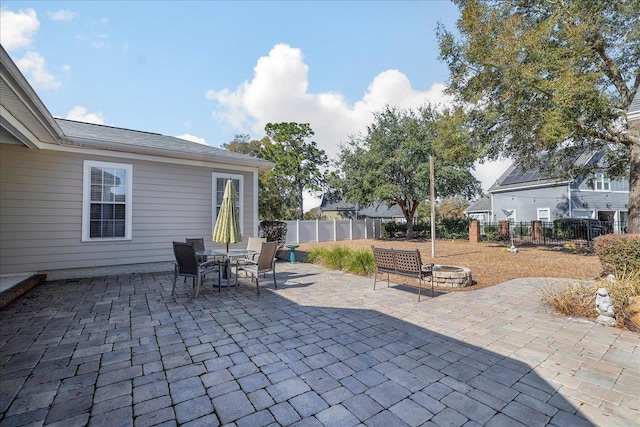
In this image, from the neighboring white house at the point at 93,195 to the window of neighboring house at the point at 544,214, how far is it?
22.7 meters

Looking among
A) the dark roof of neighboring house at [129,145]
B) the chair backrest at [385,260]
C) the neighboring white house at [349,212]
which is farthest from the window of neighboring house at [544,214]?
the dark roof of neighboring house at [129,145]

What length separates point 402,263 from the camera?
207 inches

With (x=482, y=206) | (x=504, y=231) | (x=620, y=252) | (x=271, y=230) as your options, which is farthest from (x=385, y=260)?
(x=482, y=206)

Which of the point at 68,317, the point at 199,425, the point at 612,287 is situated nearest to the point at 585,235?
the point at 612,287

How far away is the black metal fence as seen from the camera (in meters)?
15.2

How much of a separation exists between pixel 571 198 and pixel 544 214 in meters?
2.01

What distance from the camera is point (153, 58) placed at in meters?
8.38

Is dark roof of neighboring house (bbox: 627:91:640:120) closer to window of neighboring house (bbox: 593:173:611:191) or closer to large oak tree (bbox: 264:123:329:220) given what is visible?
window of neighboring house (bbox: 593:173:611:191)

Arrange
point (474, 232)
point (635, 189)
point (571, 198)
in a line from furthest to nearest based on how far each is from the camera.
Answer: point (571, 198)
point (474, 232)
point (635, 189)

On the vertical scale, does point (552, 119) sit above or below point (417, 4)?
below

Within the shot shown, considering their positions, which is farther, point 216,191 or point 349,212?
point 349,212

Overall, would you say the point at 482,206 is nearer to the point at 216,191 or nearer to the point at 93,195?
→ the point at 216,191

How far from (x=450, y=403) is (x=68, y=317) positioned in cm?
517

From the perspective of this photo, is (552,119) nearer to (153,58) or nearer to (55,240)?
(153,58)
